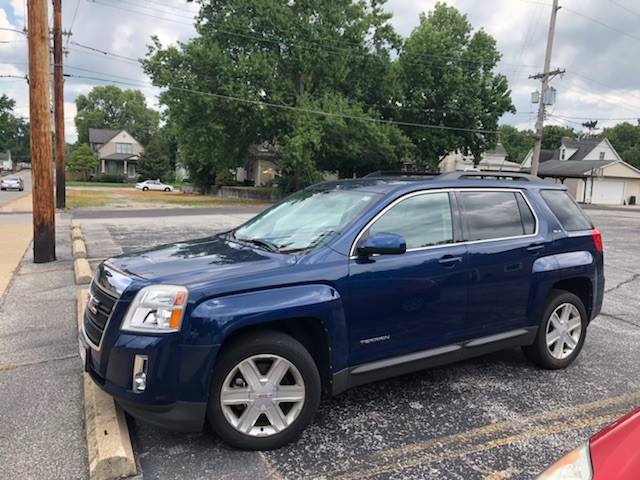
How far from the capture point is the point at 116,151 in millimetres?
85688

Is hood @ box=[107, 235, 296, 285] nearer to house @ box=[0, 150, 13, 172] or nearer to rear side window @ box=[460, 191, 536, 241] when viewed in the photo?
rear side window @ box=[460, 191, 536, 241]

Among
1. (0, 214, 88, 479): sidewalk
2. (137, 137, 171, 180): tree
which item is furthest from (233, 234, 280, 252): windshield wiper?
(137, 137, 171, 180): tree

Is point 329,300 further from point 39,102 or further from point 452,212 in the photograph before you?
point 39,102

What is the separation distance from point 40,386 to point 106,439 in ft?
4.93

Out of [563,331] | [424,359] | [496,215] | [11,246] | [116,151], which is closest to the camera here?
[424,359]

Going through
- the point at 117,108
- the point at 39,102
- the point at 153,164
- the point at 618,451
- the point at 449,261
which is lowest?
the point at 618,451

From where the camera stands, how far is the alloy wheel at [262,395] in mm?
3139

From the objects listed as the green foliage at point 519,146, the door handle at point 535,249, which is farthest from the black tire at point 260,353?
the green foliage at point 519,146

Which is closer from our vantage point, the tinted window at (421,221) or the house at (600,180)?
the tinted window at (421,221)

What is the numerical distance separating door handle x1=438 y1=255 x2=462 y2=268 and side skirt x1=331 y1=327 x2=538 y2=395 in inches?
25.0

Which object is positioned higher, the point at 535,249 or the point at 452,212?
the point at 452,212

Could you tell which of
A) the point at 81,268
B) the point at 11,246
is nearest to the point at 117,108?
the point at 11,246

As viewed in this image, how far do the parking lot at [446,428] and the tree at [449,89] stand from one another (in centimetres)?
3497

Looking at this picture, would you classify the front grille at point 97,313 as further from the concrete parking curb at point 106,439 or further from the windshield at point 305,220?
the windshield at point 305,220
